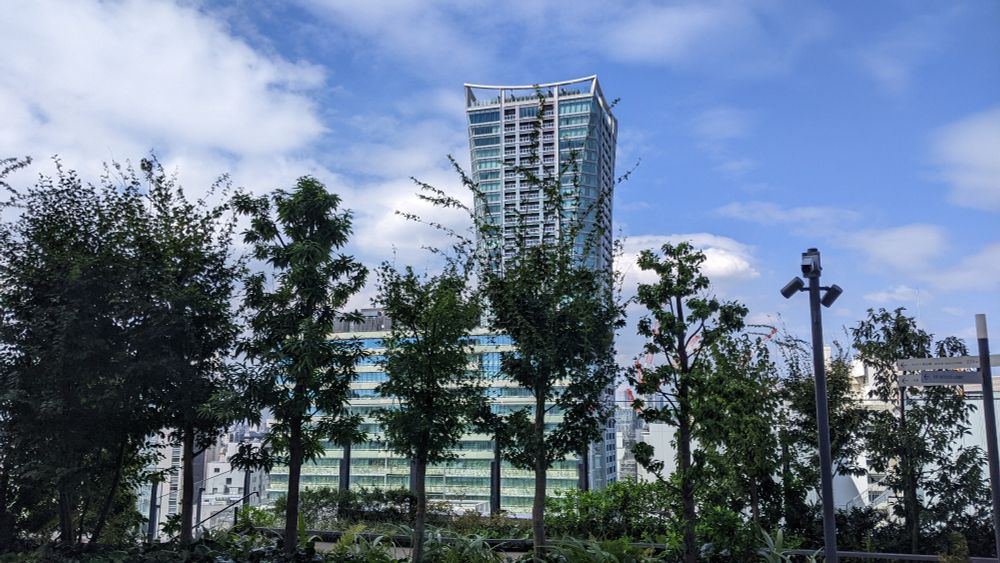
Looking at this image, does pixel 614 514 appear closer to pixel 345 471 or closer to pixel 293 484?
pixel 293 484

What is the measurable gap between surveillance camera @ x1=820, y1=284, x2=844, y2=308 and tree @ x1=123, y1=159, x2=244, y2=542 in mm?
6915

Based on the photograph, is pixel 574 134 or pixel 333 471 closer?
pixel 333 471

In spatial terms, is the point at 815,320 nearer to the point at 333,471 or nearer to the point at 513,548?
the point at 513,548

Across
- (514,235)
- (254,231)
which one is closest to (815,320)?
(514,235)

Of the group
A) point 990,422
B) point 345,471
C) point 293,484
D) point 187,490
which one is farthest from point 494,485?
point 990,422

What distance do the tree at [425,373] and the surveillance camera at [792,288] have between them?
12.2ft

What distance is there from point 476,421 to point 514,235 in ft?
7.87

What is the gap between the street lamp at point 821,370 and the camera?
283 inches

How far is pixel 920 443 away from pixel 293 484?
8226 millimetres

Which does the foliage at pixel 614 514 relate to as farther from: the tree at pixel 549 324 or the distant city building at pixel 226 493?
the distant city building at pixel 226 493

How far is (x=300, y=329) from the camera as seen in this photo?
898cm

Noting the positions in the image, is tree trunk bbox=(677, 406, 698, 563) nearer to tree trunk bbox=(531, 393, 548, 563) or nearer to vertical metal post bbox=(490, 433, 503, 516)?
tree trunk bbox=(531, 393, 548, 563)

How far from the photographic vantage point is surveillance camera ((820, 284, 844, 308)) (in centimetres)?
731

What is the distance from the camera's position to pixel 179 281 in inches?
386
